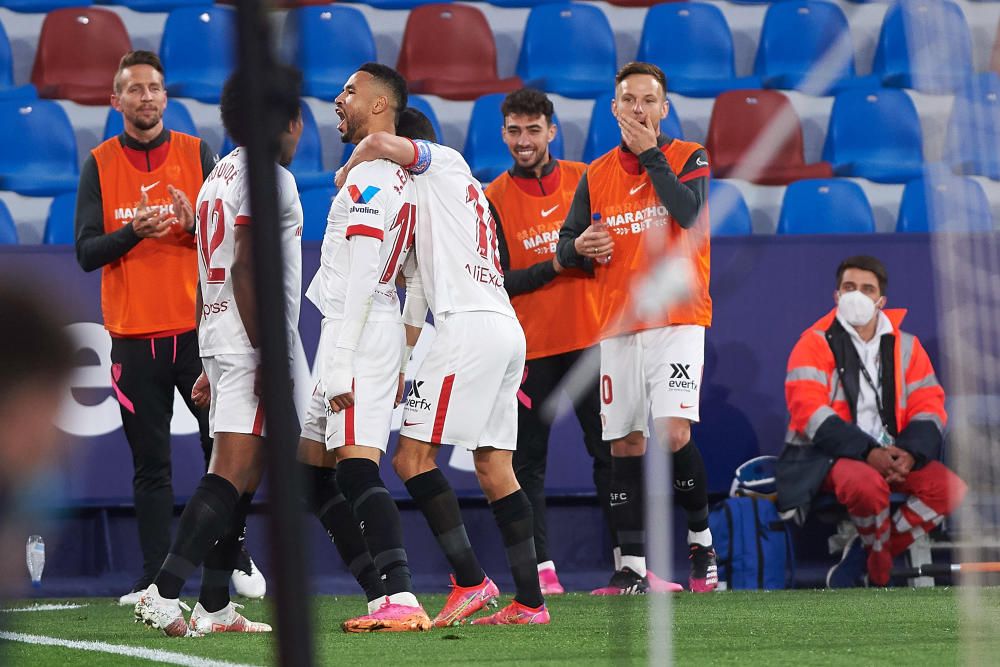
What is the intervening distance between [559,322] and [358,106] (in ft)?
7.07

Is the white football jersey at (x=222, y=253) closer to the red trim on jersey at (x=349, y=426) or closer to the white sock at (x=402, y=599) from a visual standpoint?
the red trim on jersey at (x=349, y=426)

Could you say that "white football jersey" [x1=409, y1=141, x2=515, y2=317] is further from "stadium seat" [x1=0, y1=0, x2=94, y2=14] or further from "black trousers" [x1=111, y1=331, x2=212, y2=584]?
"stadium seat" [x1=0, y1=0, x2=94, y2=14]

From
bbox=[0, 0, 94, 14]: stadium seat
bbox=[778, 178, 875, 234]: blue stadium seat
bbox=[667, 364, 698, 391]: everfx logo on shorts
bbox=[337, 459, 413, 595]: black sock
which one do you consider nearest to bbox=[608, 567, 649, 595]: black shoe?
bbox=[667, 364, 698, 391]: everfx logo on shorts

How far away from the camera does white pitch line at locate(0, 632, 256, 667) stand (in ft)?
11.8

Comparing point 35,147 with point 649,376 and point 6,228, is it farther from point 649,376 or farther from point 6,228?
point 649,376

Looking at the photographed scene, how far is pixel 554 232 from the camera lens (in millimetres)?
6621

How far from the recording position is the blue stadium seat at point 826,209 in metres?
8.09

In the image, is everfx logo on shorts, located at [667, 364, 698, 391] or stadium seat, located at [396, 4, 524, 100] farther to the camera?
stadium seat, located at [396, 4, 524, 100]

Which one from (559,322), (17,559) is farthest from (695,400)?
(17,559)

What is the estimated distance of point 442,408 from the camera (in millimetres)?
4430

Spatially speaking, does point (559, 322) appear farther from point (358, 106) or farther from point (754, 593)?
point (358, 106)

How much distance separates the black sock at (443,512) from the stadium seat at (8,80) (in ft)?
17.9

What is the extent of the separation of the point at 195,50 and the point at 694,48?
3.23 m

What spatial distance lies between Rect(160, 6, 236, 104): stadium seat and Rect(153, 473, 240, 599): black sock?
5171mm
